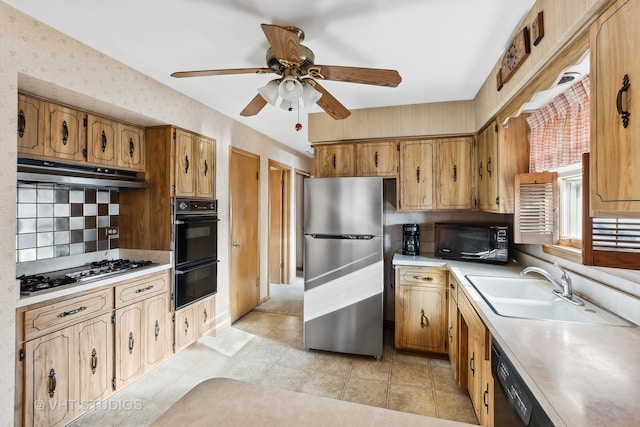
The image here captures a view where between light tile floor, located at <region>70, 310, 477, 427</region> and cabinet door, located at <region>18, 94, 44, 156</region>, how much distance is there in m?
1.76

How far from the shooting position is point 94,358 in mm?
2051

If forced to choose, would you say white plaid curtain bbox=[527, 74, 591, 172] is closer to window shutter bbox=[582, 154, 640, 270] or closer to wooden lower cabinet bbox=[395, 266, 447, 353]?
window shutter bbox=[582, 154, 640, 270]

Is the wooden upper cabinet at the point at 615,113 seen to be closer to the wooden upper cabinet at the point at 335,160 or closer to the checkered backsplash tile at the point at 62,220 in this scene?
the wooden upper cabinet at the point at 335,160

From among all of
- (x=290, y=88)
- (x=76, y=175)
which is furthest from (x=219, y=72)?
(x=76, y=175)

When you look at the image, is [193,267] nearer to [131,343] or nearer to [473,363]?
[131,343]

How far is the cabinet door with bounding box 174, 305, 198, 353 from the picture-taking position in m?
2.76

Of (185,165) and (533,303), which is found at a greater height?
(185,165)

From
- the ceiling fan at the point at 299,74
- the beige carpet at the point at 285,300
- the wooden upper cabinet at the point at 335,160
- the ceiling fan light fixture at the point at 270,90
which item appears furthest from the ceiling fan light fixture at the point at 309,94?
the beige carpet at the point at 285,300

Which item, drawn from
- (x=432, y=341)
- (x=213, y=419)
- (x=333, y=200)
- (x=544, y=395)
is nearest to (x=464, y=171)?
(x=333, y=200)

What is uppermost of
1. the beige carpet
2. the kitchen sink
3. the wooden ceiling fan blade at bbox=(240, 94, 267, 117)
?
the wooden ceiling fan blade at bbox=(240, 94, 267, 117)

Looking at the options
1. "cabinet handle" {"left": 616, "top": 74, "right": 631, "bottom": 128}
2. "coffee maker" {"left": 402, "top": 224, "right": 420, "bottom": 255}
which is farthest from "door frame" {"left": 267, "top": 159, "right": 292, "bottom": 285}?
"cabinet handle" {"left": 616, "top": 74, "right": 631, "bottom": 128}

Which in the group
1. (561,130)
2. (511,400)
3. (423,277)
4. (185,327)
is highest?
(561,130)

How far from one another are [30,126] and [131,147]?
74 centimetres

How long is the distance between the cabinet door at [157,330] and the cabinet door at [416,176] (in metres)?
2.39
